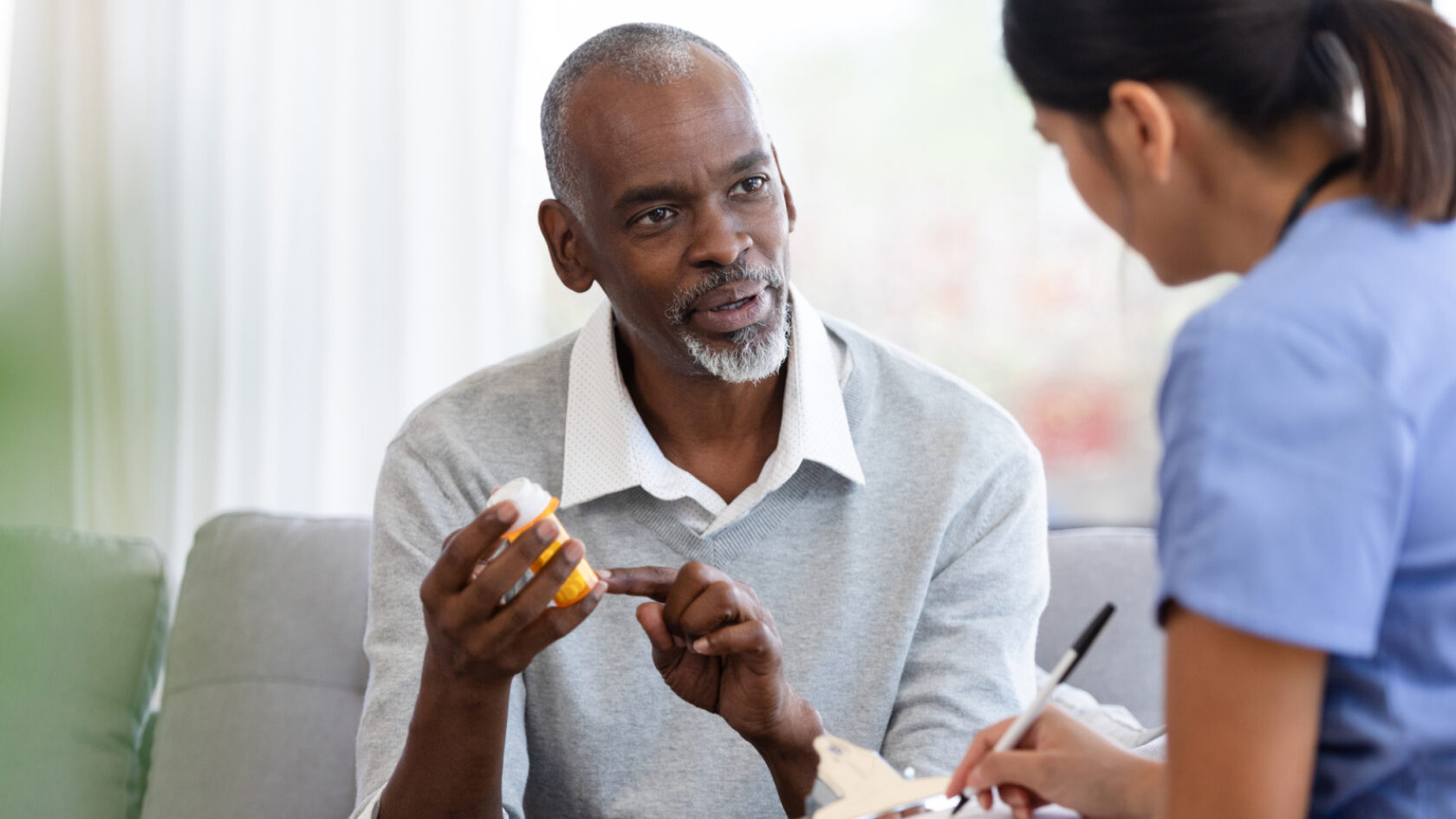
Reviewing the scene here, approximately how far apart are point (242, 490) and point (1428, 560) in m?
2.28

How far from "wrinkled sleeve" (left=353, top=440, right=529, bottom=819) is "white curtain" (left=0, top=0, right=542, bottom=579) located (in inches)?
39.1

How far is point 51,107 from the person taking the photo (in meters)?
2.48

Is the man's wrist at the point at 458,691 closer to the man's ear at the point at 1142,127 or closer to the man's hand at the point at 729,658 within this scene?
the man's hand at the point at 729,658

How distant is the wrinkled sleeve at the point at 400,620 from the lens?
135 centimetres

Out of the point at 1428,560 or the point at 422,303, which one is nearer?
the point at 1428,560

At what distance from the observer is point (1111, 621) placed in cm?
190

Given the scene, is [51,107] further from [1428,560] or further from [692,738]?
[1428,560]

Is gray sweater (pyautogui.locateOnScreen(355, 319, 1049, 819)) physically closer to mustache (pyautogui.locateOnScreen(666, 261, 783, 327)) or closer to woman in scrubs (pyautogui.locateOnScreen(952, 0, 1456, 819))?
mustache (pyautogui.locateOnScreen(666, 261, 783, 327))

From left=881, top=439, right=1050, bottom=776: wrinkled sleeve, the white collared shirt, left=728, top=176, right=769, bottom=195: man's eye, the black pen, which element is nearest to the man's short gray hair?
left=728, top=176, right=769, bottom=195: man's eye

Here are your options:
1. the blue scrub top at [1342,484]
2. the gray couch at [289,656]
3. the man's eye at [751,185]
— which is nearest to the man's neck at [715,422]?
the man's eye at [751,185]

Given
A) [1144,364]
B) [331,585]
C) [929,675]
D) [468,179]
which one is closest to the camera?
[929,675]

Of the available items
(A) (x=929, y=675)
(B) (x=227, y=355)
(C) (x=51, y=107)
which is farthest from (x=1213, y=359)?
(C) (x=51, y=107)

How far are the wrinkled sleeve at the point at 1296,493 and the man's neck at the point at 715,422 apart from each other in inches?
35.5

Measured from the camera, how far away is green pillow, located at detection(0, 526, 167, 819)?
1757 millimetres
